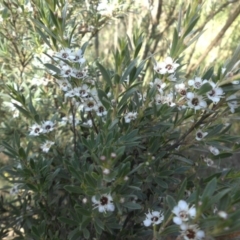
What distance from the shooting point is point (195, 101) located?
0.99 metres

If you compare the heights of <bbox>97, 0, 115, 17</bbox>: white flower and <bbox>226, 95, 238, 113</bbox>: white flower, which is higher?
<bbox>97, 0, 115, 17</bbox>: white flower

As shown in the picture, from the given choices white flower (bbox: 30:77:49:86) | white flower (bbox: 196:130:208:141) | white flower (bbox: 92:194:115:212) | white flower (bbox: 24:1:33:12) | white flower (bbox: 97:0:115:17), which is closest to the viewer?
white flower (bbox: 92:194:115:212)

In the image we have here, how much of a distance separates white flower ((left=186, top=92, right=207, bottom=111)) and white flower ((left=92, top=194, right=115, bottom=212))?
1.19 feet

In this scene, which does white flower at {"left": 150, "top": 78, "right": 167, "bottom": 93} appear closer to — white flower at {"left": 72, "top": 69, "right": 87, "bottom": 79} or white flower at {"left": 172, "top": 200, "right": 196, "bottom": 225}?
white flower at {"left": 72, "top": 69, "right": 87, "bottom": 79}

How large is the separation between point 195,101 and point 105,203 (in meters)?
0.40

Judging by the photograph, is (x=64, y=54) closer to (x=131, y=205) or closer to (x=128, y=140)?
(x=128, y=140)

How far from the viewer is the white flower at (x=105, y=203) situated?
884 mm

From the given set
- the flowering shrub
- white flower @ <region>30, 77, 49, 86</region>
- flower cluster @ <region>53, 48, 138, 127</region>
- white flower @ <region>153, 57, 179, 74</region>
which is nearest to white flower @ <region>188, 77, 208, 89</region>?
the flowering shrub

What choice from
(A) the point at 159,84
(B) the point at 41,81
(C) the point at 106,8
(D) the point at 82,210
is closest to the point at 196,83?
(A) the point at 159,84

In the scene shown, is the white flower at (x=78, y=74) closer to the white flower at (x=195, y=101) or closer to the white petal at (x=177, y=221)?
the white flower at (x=195, y=101)

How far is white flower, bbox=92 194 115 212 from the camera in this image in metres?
0.88

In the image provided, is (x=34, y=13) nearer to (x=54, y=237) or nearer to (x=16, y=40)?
(x=16, y=40)

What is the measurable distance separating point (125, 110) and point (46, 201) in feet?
1.41

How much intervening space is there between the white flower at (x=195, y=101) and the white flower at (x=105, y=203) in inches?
14.2
